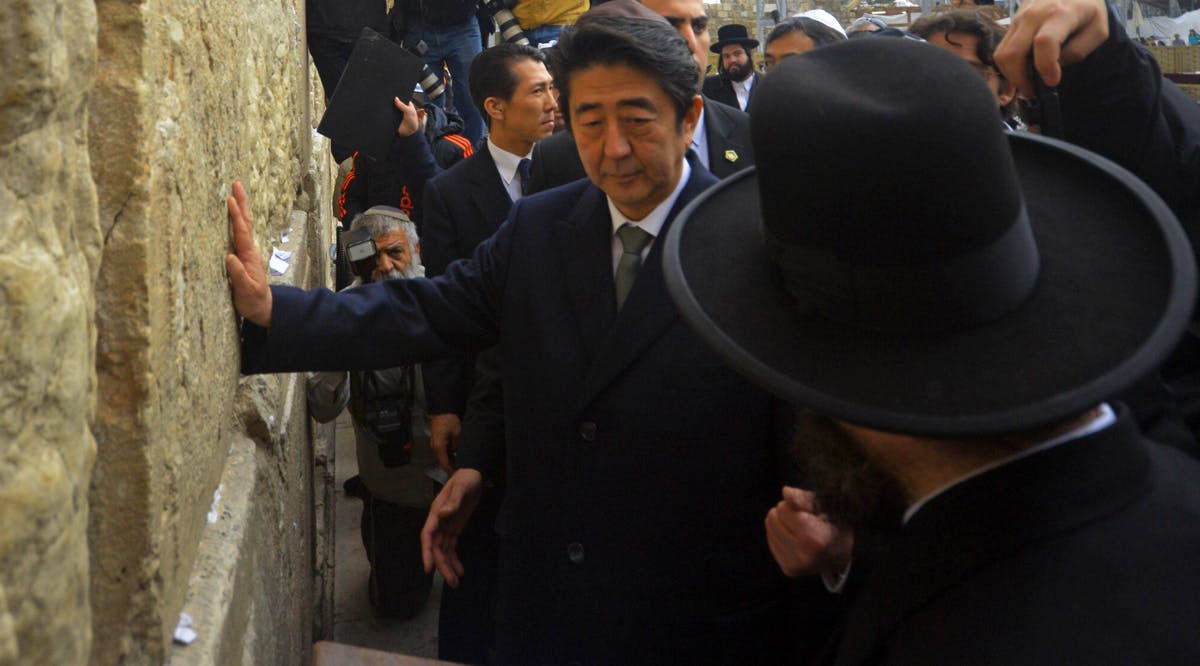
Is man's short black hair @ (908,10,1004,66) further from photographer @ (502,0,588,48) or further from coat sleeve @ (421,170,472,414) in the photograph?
photographer @ (502,0,588,48)

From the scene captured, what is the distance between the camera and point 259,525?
2.06 metres

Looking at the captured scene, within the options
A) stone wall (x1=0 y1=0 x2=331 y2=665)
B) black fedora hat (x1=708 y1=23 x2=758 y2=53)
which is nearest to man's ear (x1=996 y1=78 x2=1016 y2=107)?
stone wall (x1=0 y1=0 x2=331 y2=665)

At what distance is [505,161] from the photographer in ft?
12.0

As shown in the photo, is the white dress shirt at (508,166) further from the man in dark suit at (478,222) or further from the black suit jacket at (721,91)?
the black suit jacket at (721,91)

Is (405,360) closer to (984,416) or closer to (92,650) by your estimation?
(92,650)

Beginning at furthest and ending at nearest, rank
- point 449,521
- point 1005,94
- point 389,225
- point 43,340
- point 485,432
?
point 389,225
point 1005,94
point 485,432
point 449,521
point 43,340

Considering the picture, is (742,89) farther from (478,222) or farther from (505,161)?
(478,222)

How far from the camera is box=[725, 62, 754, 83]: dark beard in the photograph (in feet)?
22.1

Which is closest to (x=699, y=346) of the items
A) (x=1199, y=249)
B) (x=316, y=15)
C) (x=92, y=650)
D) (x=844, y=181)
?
(x=1199, y=249)

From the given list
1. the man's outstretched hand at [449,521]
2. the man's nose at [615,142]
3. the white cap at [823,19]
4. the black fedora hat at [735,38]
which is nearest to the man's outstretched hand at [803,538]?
the man's nose at [615,142]

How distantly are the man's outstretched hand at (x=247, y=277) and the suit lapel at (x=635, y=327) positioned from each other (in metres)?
0.58

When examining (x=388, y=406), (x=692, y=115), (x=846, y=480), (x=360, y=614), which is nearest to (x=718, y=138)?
(x=692, y=115)

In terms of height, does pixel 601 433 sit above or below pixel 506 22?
below

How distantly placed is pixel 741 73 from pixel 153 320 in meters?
5.86
